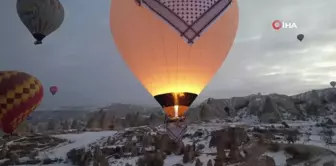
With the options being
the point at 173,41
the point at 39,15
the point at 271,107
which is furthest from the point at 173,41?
the point at 271,107

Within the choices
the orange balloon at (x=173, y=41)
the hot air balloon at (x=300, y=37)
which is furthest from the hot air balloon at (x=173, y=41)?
the hot air balloon at (x=300, y=37)

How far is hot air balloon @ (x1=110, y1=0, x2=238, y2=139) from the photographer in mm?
9094

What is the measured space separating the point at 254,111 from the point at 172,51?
48.7 meters

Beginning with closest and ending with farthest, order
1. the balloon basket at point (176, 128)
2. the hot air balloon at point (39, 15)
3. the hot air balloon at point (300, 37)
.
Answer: the balloon basket at point (176, 128), the hot air balloon at point (39, 15), the hot air balloon at point (300, 37)

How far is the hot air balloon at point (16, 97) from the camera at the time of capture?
56.3 feet

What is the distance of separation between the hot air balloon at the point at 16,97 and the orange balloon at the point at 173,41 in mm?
9593

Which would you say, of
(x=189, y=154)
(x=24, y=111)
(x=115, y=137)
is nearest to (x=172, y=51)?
(x=24, y=111)

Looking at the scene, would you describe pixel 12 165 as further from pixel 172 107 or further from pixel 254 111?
pixel 254 111

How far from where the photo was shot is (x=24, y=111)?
58.3ft

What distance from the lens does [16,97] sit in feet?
57.2

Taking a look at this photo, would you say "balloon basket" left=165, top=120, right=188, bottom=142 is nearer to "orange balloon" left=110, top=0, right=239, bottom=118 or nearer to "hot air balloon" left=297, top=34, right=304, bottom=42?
"orange balloon" left=110, top=0, right=239, bottom=118

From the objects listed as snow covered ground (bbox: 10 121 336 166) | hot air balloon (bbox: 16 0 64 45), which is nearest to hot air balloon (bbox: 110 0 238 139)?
hot air balloon (bbox: 16 0 64 45)

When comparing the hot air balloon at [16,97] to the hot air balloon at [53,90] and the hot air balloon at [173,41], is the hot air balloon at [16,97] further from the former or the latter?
the hot air balloon at [53,90]

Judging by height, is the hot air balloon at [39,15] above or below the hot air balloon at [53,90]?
above
